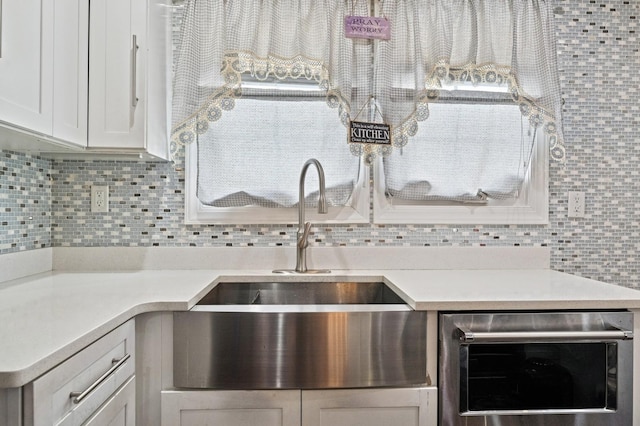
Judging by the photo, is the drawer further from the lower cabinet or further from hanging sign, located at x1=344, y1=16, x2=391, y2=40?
hanging sign, located at x1=344, y1=16, x2=391, y2=40

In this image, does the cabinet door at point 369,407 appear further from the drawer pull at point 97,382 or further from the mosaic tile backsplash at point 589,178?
the mosaic tile backsplash at point 589,178

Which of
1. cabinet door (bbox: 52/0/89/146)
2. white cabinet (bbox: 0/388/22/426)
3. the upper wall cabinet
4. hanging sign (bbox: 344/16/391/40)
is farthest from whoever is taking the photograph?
hanging sign (bbox: 344/16/391/40)

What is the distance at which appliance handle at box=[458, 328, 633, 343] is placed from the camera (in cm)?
129

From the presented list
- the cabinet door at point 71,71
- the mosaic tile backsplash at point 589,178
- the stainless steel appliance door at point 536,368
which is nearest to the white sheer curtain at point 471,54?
the mosaic tile backsplash at point 589,178

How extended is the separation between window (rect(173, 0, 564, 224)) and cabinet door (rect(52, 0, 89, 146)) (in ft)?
1.16

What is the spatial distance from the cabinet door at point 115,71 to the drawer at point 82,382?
0.72m

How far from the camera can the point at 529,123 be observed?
193 centimetres

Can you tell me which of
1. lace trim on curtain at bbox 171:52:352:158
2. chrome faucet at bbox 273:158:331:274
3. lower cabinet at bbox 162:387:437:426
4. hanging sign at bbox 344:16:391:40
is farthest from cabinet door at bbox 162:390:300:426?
hanging sign at bbox 344:16:391:40

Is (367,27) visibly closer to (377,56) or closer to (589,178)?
(377,56)

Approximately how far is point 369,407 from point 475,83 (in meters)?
1.41

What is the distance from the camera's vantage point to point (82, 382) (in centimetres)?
91

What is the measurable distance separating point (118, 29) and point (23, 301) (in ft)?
3.14

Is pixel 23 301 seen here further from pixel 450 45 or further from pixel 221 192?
pixel 450 45

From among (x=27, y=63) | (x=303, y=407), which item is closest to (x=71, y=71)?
(x=27, y=63)
